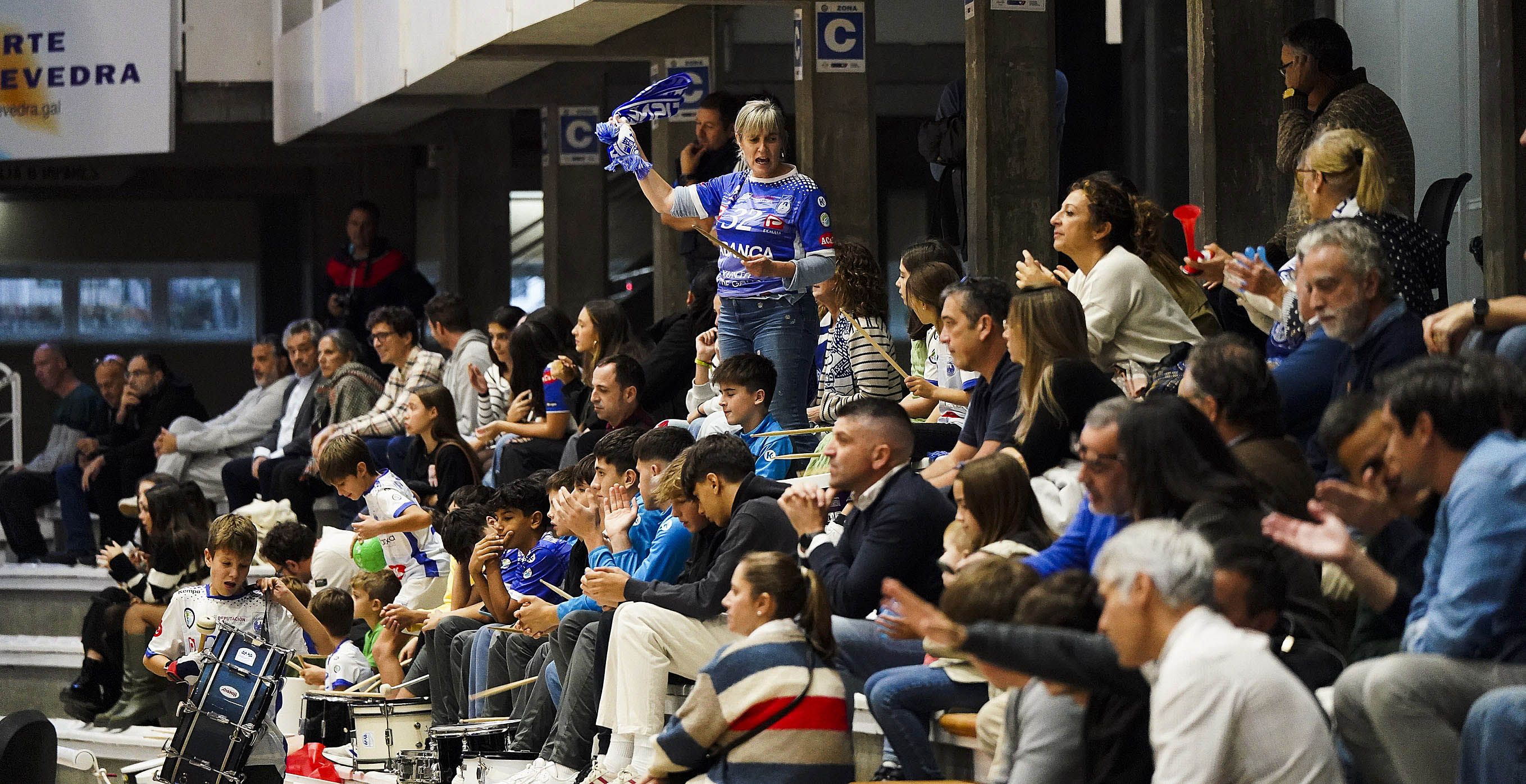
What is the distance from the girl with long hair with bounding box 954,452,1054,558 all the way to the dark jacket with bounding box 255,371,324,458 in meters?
6.26

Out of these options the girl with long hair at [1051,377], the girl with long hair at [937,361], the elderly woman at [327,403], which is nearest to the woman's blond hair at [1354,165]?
the girl with long hair at [1051,377]

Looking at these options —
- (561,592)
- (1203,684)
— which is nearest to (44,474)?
(561,592)

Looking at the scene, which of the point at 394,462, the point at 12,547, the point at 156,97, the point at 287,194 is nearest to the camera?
the point at 394,462

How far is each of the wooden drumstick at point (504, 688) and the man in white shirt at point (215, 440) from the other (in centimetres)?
504

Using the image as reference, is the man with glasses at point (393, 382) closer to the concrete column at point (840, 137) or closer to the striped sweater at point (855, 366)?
the concrete column at point (840, 137)

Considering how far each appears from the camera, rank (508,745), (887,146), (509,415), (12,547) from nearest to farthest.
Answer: (508,745), (509,415), (12,547), (887,146)

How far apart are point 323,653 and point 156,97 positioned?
628 cm

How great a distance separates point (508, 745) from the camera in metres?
6.47

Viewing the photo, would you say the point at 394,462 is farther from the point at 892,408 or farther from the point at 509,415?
the point at 892,408

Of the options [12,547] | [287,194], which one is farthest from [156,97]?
[287,194]

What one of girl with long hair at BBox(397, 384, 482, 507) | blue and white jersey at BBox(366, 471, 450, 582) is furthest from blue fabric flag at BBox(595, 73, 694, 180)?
blue and white jersey at BBox(366, 471, 450, 582)

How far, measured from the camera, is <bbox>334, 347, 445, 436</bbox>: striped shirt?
33.3 feet

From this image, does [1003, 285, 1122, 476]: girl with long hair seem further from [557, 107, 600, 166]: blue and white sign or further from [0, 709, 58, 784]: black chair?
[557, 107, 600, 166]: blue and white sign

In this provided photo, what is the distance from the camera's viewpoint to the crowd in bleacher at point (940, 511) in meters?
3.42
